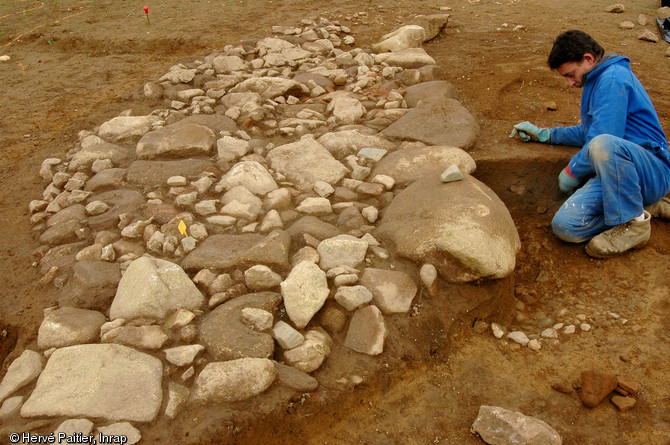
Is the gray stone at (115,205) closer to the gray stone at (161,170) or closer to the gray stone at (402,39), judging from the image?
the gray stone at (161,170)

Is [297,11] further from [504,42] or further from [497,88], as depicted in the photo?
[497,88]

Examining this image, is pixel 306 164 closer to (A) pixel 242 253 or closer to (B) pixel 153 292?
(A) pixel 242 253

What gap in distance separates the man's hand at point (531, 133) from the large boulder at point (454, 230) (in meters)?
0.96

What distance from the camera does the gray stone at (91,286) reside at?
2.33m

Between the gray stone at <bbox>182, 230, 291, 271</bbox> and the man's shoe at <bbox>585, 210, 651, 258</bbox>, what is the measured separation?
189cm

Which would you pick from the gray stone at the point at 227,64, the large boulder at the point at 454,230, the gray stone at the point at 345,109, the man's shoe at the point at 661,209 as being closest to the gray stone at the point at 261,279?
the large boulder at the point at 454,230

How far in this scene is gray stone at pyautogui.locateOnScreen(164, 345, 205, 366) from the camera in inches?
78.7

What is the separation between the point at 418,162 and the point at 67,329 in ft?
7.17

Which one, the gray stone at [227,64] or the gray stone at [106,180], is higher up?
the gray stone at [227,64]

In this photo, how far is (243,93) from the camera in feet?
13.4

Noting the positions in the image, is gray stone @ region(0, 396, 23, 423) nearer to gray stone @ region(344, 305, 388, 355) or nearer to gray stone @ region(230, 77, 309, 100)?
gray stone @ region(344, 305, 388, 355)

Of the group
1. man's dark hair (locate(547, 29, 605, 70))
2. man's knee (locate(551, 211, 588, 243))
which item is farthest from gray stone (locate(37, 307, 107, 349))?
man's dark hair (locate(547, 29, 605, 70))

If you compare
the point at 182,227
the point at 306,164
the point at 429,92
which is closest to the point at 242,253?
the point at 182,227

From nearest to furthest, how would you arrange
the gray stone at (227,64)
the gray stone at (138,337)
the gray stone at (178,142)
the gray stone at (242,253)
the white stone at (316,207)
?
the gray stone at (138,337), the gray stone at (242,253), the white stone at (316,207), the gray stone at (178,142), the gray stone at (227,64)
